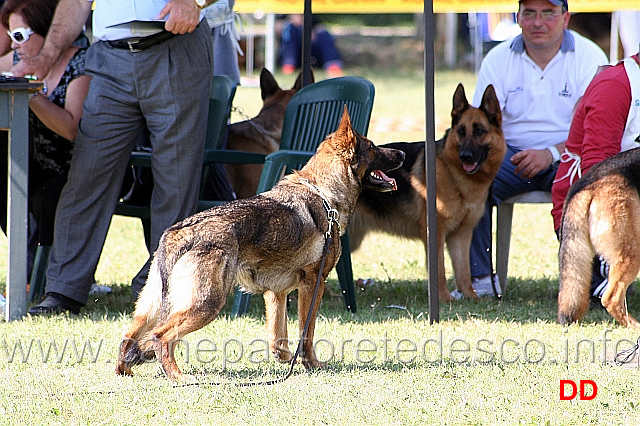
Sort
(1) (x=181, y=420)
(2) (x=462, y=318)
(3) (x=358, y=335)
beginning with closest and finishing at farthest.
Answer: (1) (x=181, y=420), (3) (x=358, y=335), (2) (x=462, y=318)

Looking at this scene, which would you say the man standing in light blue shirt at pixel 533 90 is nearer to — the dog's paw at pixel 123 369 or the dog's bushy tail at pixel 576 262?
the dog's bushy tail at pixel 576 262

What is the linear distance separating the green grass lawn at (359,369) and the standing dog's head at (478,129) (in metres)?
0.98

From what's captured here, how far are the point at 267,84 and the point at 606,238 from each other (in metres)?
2.88

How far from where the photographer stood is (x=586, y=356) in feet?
14.0

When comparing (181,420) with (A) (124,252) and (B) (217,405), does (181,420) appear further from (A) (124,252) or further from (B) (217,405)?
(A) (124,252)

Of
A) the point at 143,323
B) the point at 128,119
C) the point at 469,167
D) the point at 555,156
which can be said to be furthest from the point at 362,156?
the point at 555,156

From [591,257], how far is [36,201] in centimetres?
336

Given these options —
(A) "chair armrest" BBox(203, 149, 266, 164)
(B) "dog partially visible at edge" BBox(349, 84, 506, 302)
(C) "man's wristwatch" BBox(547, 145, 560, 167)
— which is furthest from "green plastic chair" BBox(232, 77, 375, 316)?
(C) "man's wristwatch" BBox(547, 145, 560, 167)

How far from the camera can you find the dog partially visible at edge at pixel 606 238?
4.98 m

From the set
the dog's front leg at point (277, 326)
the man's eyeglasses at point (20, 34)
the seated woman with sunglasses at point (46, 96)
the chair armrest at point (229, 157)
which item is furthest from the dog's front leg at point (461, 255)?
the man's eyeglasses at point (20, 34)

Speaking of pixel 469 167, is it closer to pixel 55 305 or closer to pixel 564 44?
pixel 564 44

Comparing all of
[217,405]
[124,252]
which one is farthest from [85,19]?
[217,405]

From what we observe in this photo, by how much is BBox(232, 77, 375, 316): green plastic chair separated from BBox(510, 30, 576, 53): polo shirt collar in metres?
1.54

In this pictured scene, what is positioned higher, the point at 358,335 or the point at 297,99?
the point at 297,99
